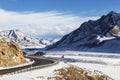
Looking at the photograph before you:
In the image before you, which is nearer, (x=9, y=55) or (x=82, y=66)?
(x=9, y=55)

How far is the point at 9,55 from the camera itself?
6769cm

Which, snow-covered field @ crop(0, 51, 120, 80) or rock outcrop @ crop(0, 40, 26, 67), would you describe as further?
rock outcrop @ crop(0, 40, 26, 67)

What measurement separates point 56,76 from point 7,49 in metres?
24.0

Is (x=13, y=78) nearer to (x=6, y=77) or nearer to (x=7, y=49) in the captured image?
(x=6, y=77)

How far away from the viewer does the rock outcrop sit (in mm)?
64875

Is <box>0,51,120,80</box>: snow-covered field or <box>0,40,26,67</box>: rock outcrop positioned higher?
<box>0,40,26,67</box>: rock outcrop

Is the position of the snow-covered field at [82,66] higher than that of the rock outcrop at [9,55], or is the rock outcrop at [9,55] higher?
the rock outcrop at [9,55]

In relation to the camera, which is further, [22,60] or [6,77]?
[22,60]

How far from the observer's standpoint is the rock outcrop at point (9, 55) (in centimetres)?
6488

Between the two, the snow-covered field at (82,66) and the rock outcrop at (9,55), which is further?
the rock outcrop at (9,55)

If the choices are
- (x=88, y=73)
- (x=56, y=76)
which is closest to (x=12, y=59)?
(x=88, y=73)

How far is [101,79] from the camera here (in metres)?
56.4

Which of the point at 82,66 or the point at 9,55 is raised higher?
the point at 9,55

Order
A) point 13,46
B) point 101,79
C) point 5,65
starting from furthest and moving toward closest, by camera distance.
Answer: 1. point 13,46
2. point 5,65
3. point 101,79
